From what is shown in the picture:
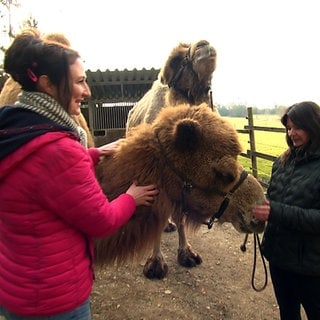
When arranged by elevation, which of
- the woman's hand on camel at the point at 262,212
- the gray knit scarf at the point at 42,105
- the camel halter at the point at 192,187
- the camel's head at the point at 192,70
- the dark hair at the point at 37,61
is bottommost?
the woman's hand on camel at the point at 262,212

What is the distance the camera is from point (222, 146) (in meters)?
2.55

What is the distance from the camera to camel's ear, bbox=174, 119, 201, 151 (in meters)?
2.45

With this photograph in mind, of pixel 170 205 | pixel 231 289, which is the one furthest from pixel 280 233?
pixel 231 289

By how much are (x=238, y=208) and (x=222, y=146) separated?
1.65 ft

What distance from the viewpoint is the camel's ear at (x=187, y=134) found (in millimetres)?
2447

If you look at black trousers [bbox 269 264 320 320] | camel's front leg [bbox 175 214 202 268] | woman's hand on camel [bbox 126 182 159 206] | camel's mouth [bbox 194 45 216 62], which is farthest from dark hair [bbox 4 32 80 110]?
camel's front leg [bbox 175 214 202 268]

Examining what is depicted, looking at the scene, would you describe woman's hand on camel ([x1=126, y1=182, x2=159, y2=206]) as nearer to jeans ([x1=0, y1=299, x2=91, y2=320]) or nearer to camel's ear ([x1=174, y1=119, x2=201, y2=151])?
camel's ear ([x1=174, y1=119, x2=201, y2=151])

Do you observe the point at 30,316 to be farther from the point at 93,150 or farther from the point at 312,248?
the point at 312,248

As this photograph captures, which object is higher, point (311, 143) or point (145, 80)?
point (311, 143)

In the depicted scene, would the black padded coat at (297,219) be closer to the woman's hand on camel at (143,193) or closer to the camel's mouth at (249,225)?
the camel's mouth at (249,225)

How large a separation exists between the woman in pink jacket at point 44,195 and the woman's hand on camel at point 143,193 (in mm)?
468

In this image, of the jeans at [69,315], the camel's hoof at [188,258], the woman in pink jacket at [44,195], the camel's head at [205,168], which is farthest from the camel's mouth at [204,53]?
the jeans at [69,315]

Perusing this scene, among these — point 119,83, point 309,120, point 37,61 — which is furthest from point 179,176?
point 119,83

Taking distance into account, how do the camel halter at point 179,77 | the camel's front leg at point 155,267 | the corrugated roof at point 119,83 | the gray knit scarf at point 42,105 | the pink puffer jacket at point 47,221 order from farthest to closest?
the corrugated roof at point 119,83 → the camel halter at point 179,77 → the camel's front leg at point 155,267 → the gray knit scarf at point 42,105 → the pink puffer jacket at point 47,221
